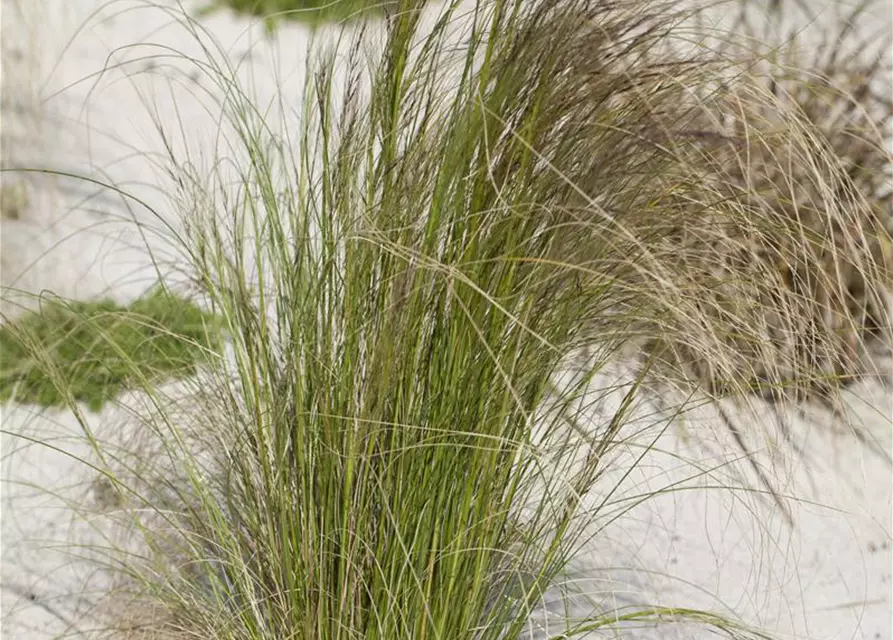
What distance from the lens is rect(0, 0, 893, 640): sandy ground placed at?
1901 millimetres

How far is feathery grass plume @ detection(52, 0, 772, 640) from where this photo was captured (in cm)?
132

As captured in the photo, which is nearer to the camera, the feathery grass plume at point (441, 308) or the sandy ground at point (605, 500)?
the feathery grass plume at point (441, 308)

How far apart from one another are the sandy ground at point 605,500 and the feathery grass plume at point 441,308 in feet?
0.61

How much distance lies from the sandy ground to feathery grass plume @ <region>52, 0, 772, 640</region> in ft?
0.61

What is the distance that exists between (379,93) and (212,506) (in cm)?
67

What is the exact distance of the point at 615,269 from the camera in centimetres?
135

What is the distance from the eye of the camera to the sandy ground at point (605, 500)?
1.90m

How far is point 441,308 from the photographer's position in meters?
1.37

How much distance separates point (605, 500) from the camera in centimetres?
A: 151

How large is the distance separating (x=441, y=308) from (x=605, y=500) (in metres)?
0.38

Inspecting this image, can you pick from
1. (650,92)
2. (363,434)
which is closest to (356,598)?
(363,434)

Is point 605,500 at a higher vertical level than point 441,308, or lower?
lower

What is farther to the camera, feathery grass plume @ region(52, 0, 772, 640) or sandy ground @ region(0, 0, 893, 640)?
sandy ground @ region(0, 0, 893, 640)

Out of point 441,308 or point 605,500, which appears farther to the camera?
point 605,500
